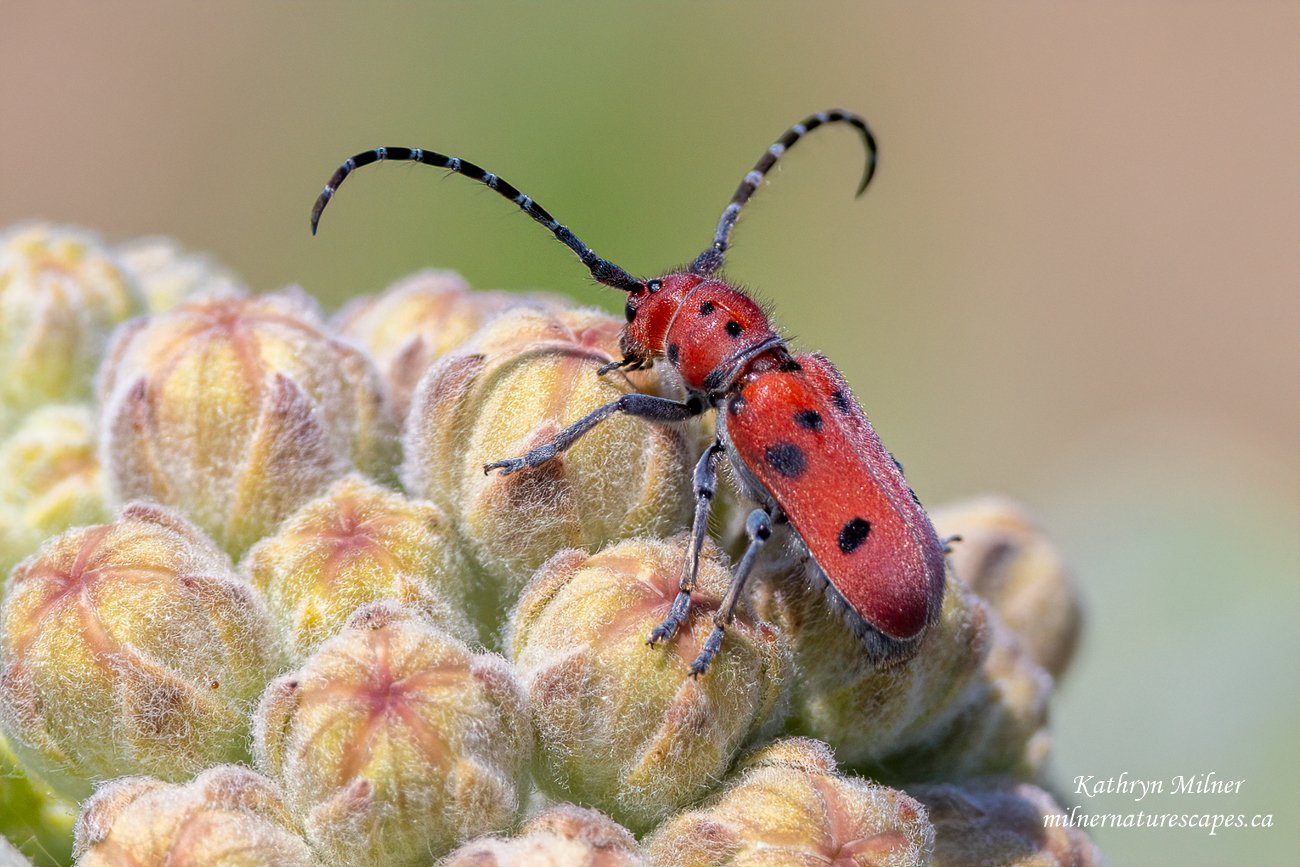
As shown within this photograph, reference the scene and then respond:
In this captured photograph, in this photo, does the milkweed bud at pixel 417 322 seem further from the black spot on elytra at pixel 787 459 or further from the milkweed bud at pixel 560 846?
the milkweed bud at pixel 560 846


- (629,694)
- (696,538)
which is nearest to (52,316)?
(696,538)

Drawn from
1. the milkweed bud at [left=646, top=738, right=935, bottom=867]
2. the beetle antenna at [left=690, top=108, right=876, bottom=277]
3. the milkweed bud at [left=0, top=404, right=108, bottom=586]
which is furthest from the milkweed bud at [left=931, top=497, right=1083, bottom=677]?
the milkweed bud at [left=0, top=404, right=108, bottom=586]

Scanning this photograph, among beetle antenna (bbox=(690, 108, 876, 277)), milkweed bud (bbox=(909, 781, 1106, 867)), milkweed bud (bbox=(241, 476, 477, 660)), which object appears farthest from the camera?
beetle antenna (bbox=(690, 108, 876, 277))

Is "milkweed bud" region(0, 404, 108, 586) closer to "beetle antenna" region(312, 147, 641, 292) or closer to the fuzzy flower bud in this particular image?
→ "beetle antenna" region(312, 147, 641, 292)

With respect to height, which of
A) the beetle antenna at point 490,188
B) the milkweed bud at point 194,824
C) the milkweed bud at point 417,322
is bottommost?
the milkweed bud at point 194,824

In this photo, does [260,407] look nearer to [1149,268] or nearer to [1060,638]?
[1060,638]

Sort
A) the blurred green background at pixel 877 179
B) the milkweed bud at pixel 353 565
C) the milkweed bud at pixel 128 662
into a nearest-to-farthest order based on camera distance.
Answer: the milkweed bud at pixel 128 662, the milkweed bud at pixel 353 565, the blurred green background at pixel 877 179

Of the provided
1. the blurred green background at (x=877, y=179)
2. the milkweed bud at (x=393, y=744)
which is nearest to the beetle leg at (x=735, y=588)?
the milkweed bud at (x=393, y=744)
